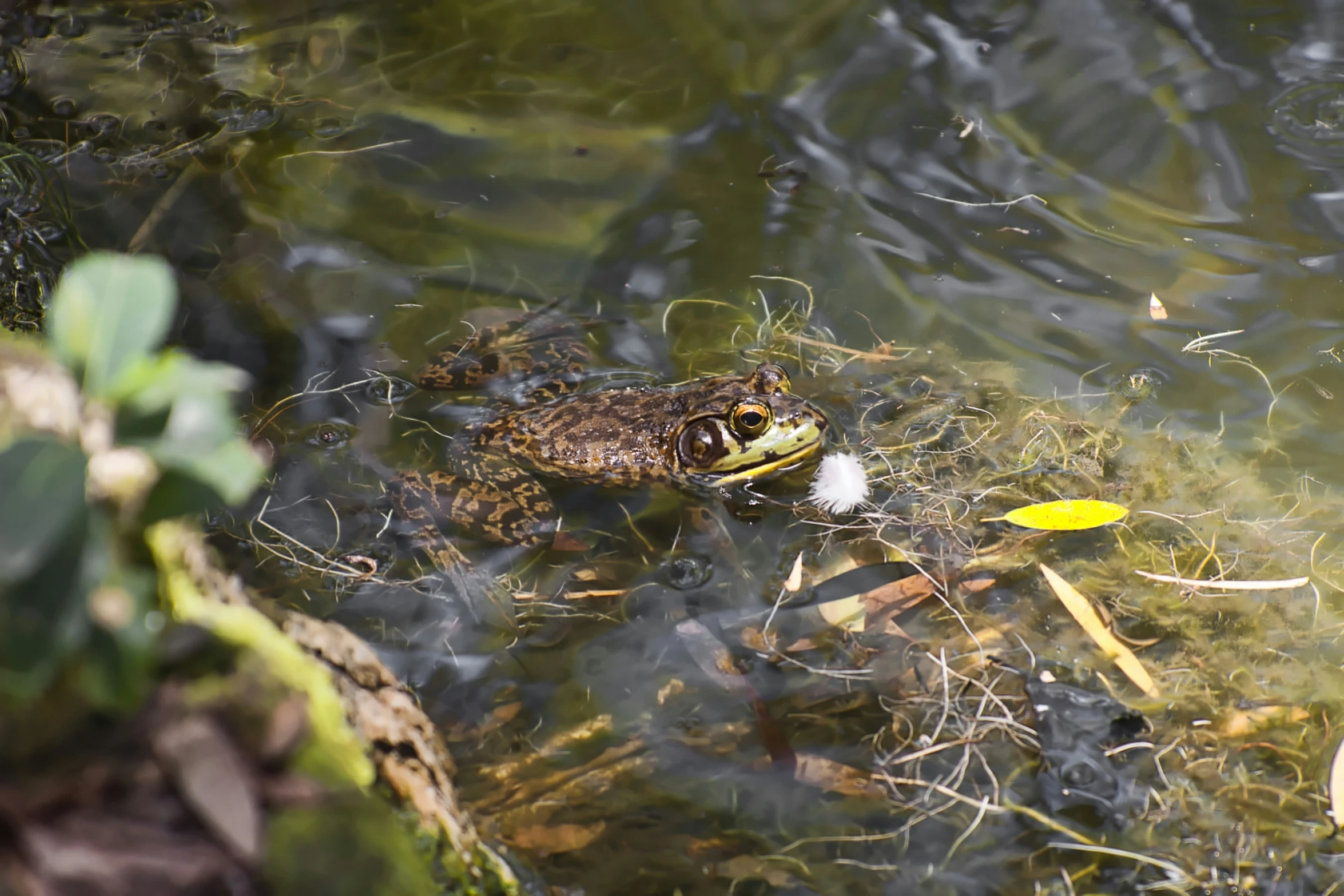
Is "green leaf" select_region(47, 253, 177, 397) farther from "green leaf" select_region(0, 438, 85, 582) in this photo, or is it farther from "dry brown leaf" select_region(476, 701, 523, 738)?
"dry brown leaf" select_region(476, 701, 523, 738)

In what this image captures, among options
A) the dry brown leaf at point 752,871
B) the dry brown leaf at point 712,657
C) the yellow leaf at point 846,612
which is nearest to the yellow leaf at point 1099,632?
the yellow leaf at point 846,612

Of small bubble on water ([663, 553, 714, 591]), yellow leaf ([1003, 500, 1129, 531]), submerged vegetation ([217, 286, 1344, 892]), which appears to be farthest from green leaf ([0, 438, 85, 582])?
yellow leaf ([1003, 500, 1129, 531])

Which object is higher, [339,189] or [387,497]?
[339,189]

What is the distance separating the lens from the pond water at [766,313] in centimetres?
255

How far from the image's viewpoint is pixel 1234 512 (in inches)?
130

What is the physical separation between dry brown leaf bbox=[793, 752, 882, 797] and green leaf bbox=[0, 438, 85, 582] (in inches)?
84.6

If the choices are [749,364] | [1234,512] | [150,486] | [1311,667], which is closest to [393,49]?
[749,364]

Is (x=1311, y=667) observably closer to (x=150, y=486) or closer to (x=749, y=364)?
(x=749, y=364)

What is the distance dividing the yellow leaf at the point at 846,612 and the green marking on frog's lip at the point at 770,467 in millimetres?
795

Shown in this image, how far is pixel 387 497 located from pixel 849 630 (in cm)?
192

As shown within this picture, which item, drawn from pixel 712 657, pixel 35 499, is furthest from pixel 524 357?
pixel 35 499

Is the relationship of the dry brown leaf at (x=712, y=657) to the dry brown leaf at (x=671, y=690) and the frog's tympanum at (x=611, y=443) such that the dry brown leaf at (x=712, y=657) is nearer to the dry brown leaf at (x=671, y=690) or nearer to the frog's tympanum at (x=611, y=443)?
the dry brown leaf at (x=671, y=690)

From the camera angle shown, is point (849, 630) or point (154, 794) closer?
point (154, 794)

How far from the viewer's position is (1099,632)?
2.97m
